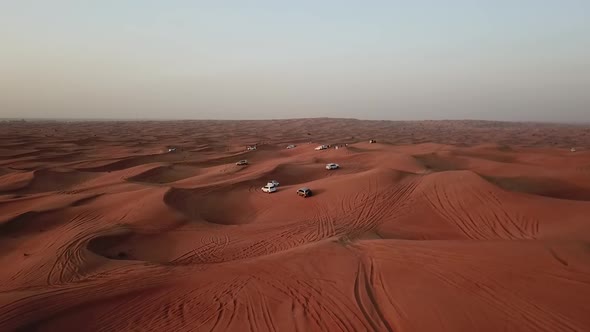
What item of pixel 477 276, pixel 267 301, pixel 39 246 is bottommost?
pixel 39 246

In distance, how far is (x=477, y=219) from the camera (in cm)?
1653

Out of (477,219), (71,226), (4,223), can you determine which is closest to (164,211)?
(71,226)

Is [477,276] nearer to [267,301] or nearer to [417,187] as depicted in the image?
[267,301]

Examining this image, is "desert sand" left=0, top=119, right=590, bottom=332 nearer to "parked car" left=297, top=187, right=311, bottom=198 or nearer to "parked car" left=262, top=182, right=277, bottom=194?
"parked car" left=297, top=187, right=311, bottom=198

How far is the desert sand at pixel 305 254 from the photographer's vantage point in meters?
7.93

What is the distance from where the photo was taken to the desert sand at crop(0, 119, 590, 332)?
7926mm

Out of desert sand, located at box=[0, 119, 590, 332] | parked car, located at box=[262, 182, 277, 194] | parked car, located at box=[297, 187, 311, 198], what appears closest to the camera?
desert sand, located at box=[0, 119, 590, 332]

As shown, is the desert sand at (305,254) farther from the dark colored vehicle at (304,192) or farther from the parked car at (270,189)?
the parked car at (270,189)

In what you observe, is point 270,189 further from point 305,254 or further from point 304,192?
point 305,254

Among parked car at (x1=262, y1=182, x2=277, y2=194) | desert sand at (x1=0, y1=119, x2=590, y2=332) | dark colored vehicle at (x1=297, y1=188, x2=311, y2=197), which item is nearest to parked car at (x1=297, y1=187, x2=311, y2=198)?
dark colored vehicle at (x1=297, y1=188, x2=311, y2=197)

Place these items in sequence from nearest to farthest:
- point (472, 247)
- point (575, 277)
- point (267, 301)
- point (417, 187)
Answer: point (575, 277) < point (267, 301) < point (472, 247) < point (417, 187)

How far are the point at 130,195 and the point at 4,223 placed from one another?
255 inches

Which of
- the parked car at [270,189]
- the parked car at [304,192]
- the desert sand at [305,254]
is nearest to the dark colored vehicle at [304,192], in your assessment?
the parked car at [304,192]

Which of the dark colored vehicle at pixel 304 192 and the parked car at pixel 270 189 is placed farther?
the parked car at pixel 270 189
